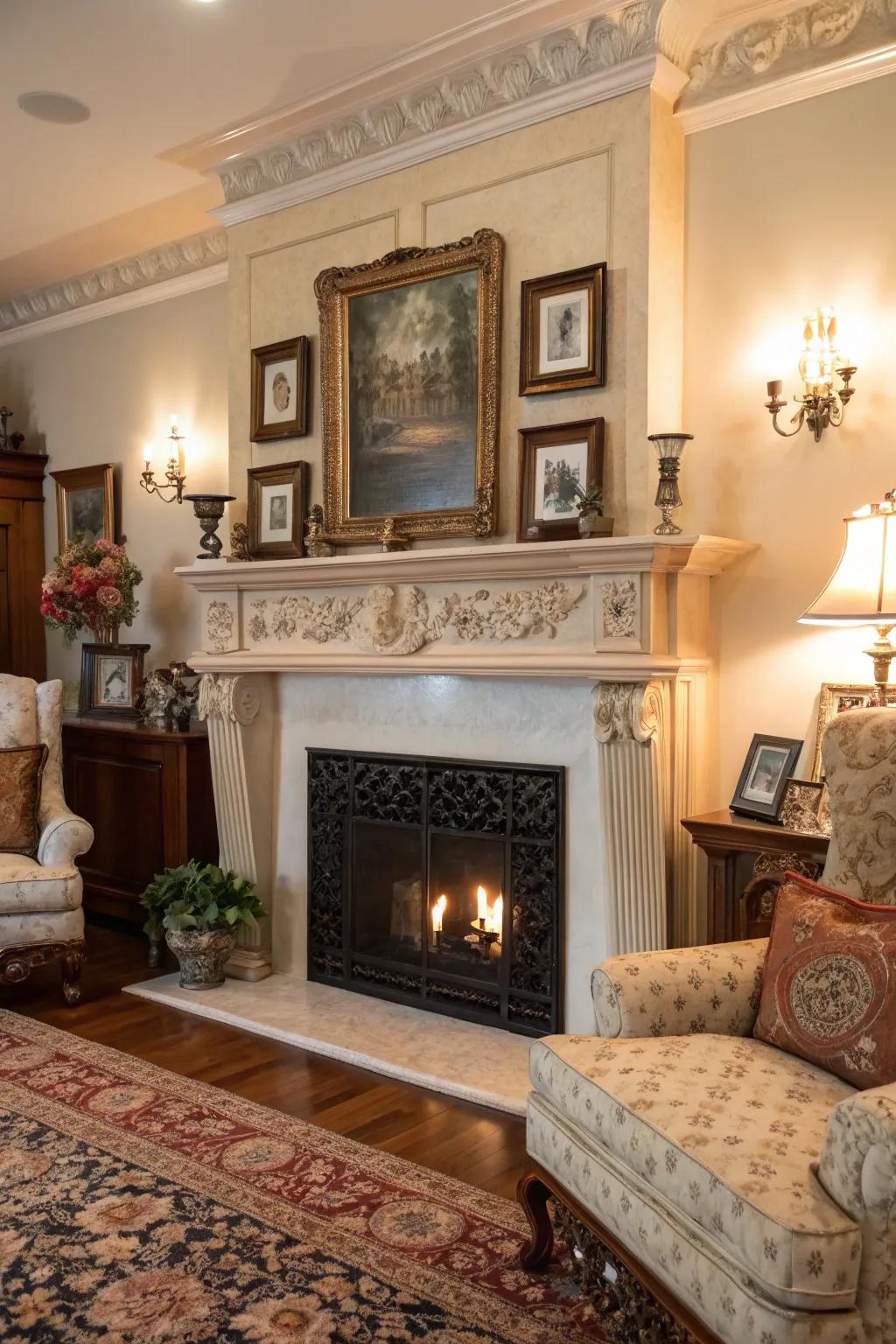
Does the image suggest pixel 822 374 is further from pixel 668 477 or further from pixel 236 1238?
pixel 236 1238

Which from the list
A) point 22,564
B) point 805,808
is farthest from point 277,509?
point 22,564

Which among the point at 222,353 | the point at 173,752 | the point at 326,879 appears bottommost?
the point at 326,879

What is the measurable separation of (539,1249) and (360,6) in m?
3.20

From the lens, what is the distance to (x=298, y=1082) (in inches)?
128

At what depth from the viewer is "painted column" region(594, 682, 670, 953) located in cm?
316

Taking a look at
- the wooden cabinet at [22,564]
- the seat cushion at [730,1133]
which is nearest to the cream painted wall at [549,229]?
the seat cushion at [730,1133]

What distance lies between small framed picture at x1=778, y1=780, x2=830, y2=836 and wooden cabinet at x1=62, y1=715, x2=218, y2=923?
2512 millimetres

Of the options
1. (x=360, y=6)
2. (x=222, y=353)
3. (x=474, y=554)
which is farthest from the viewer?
(x=222, y=353)

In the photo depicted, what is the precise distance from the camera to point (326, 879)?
4105mm

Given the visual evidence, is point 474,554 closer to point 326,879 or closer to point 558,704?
point 558,704

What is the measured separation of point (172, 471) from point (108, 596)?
0.63 m

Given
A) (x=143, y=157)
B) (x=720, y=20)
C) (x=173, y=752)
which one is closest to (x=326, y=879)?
(x=173, y=752)

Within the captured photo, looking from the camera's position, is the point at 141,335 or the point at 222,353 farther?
the point at 141,335

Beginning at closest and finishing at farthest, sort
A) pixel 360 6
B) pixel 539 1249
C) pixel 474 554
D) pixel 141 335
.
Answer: pixel 539 1249 → pixel 360 6 → pixel 474 554 → pixel 141 335
